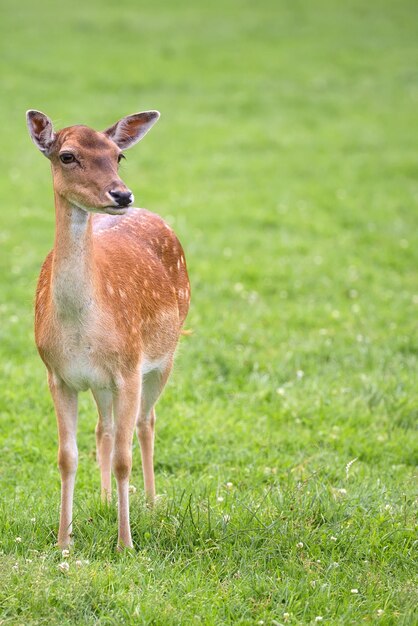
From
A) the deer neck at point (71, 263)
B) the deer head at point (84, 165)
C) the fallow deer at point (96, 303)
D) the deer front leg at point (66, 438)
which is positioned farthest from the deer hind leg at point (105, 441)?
the deer head at point (84, 165)

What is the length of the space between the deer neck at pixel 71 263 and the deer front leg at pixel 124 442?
19.7 inches

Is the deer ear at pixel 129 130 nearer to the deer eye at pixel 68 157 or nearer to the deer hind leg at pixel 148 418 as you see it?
the deer eye at pixel 68 157

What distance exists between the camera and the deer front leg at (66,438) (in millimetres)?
5039

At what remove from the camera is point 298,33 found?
25219 mm

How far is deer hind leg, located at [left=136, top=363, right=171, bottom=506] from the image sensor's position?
582 cm

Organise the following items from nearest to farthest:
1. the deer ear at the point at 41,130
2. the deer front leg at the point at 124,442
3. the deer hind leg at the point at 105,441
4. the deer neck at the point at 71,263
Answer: the deer neck at the point at 71,263 < the deer ear at the point at 41,130 < the deer front leg at the point at 124,442 < the deer hind leg at the point at 105,441

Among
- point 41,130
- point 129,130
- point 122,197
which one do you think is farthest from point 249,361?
point 122,197

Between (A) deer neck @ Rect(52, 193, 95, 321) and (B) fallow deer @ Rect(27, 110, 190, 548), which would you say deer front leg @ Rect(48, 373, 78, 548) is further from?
(A) deer neck @ Rect(52, 193, 95, 321)

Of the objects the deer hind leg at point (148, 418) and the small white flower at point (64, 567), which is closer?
the small white flower at point (64, 567)

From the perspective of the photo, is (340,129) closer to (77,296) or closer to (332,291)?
(332,291)

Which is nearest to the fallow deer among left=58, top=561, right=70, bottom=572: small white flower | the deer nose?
the deer nose

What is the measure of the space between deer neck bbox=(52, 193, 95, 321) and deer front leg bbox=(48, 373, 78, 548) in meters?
0.47

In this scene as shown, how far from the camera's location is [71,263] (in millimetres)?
4754

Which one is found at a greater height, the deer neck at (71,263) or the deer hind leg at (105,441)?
the deer neck at (71,263)
